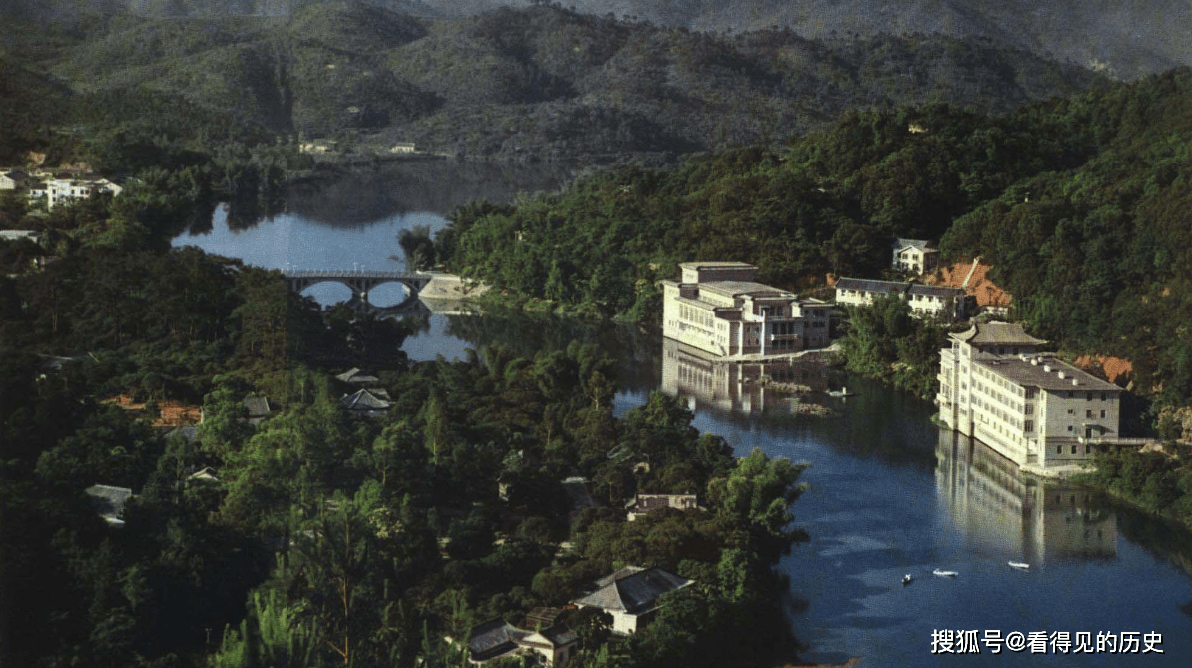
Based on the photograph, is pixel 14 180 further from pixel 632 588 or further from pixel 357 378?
pixel 632 588

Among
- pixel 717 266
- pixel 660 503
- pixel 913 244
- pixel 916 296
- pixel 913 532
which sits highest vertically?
pixel 913 244

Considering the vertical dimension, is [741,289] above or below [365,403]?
above

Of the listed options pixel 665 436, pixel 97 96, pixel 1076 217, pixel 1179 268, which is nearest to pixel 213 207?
pixel 97 96

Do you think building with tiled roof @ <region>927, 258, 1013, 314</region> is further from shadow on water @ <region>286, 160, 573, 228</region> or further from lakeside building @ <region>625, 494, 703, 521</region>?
lakeside building @ <region>625, 494, 703, 521</region>

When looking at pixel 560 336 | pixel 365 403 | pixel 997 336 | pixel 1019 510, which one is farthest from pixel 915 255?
pixel 365 403

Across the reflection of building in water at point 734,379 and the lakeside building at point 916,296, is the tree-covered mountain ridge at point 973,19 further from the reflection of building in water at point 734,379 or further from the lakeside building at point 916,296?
the lakeside building at point 916,296

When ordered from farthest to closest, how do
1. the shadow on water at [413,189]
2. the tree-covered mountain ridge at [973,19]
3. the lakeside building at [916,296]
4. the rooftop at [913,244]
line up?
the tree-covered mountain ridge at [973,19]
the rooftop at [913,244]
the lakeside building at [916,296]
the shadow on water at [413,189]

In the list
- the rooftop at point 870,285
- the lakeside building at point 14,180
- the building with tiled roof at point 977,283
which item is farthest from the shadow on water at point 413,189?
the building with tiled roof at point 977,283
